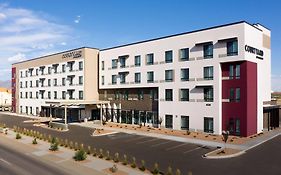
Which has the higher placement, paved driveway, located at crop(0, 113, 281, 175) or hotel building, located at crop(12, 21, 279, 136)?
hotel building, located at crop(12, 21, 279, 136)

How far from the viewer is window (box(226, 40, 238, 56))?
38094mm

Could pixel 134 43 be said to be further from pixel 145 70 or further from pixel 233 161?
pixel 233 161

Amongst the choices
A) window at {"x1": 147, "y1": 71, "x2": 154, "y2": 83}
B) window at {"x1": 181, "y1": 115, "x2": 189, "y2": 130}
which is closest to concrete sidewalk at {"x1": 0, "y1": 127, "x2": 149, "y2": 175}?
window at {"x1": 181, "y1": 115, "x2": 189, "y2": 130}

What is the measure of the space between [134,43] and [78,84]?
18333mm

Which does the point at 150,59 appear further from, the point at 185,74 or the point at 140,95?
the point at 185,74

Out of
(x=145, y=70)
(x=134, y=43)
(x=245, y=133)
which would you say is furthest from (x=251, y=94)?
(x=134, y=43)

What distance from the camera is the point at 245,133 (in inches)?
1474

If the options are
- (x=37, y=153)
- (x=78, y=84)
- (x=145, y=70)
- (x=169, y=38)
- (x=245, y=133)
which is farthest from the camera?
(x=78, y=84)

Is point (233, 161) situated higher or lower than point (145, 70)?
lower

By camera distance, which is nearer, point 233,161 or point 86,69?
point 233,161

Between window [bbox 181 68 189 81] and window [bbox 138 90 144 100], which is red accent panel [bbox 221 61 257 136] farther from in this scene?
window [bbox 138 90 144 100]

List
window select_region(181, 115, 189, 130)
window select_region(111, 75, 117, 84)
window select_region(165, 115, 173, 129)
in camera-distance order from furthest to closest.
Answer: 1. window select_region(111, 75, 117, 84)
2. window select_region(165, 115, 173, 129)
3. window select_region(181, 115, 189, 130)

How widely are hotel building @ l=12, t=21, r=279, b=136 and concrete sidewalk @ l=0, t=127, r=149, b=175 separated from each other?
20.6 metres

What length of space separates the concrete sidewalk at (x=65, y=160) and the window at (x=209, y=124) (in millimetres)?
20271
